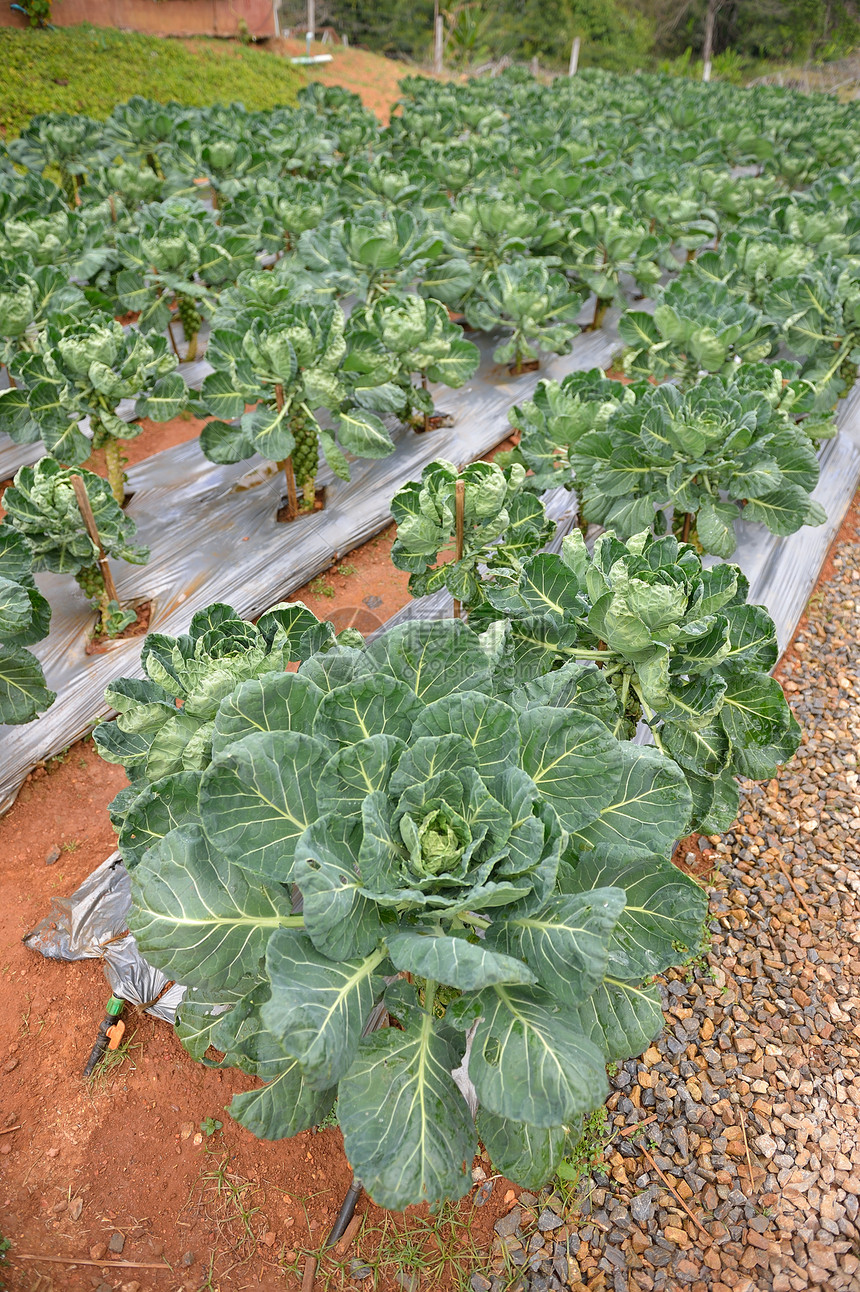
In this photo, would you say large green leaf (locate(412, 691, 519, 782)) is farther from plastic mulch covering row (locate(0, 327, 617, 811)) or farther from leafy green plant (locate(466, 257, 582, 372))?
leafy green plant (locate(466, 257, 582, 372))

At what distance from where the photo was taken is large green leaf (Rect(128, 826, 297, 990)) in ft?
6.16

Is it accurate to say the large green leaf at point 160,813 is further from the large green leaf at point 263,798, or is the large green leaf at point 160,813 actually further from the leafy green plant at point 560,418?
the leafy green plant at point 560,418

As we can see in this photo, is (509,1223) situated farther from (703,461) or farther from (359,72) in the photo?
(359,72)

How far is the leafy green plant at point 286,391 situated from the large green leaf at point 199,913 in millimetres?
3083

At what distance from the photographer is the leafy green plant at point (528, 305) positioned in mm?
6125

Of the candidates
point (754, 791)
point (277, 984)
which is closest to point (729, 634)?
point (754, 791)

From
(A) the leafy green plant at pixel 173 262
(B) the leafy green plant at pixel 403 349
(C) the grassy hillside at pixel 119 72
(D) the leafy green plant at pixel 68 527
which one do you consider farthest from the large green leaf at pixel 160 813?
(C) the grassy hillside at pixel 119 72

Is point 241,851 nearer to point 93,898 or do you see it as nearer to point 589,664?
point 589,664

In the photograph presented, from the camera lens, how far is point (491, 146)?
469 inches

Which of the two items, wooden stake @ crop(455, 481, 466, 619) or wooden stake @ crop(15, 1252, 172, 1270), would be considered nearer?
wooden stake @ crop(15, 1252, 172, 1270)

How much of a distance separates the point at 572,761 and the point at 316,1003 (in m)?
0.88

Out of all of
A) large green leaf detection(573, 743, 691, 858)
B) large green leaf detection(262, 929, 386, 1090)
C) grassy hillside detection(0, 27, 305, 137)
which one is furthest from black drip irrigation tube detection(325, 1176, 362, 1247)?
grassy hillside detection(0, 27, 305, 137)

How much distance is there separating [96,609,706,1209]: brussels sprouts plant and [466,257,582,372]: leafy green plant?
4969mm

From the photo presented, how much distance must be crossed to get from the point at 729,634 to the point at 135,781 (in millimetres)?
2284
